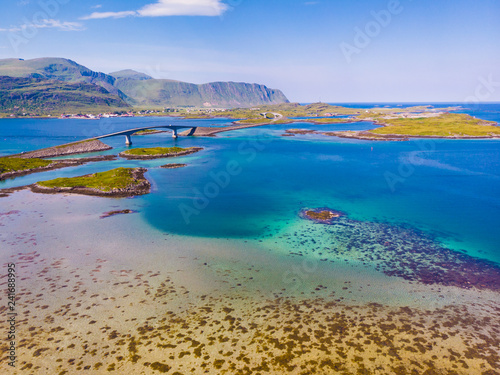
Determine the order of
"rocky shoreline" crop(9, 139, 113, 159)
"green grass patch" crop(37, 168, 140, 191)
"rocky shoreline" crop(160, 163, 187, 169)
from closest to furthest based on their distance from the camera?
"green grass patch" crop(37, 168, 140, 191) < "rocky shoreline" crop(160, 163, 187, 169) < "rocky shoreline" crop(9, 139, 113, 159)

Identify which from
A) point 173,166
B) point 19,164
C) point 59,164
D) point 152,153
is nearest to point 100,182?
point 173,166

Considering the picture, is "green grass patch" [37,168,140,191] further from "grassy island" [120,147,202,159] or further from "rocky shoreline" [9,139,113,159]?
"rocky shoreline" [9,139,113,159]

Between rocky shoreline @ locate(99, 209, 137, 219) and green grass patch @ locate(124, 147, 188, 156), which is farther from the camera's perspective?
green grass patch @ locate(124, 147, 188, 156)

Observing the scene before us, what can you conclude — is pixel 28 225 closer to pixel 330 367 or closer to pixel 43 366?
pixel 43 366

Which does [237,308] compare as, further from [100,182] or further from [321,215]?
[100,182]

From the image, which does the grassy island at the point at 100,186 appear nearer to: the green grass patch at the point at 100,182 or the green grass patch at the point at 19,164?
the green grass patch at the point at 100,182

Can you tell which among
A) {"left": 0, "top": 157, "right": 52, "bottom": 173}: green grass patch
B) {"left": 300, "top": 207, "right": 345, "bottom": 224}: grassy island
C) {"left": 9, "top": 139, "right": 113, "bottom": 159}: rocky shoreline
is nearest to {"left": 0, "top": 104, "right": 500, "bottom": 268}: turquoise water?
{"left": 300, "top": 207, "right": 345, "bottom": 224}: grassy island

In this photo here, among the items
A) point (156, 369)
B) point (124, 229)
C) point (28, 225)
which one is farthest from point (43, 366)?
point (28, 225)
